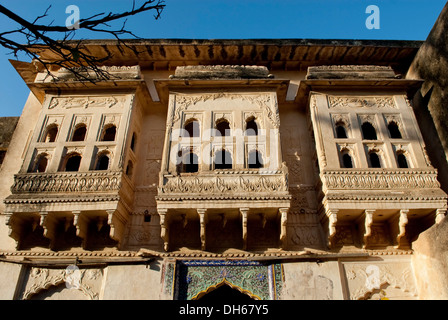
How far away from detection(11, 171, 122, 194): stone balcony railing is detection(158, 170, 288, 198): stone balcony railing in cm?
119

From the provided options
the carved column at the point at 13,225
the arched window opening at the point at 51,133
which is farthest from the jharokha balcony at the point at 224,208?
the arched window opening at the point at 51,133

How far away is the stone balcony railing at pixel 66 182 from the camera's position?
7.64 metres

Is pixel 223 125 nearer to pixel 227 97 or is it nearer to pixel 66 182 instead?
pixel 227 97

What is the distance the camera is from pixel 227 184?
7652 mm

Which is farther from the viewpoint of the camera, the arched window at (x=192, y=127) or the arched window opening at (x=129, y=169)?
the arched window at (x=192, y=127)

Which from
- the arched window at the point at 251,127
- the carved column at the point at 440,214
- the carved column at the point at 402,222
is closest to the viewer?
the carved column at the point at 440,214

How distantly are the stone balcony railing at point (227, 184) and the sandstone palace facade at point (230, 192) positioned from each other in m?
0.03

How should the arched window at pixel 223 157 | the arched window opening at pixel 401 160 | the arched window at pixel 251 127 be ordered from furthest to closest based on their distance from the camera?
the arched window at pixel 251 127, the arched window opening at pixel 401 160, the arched window at pixel 223 157

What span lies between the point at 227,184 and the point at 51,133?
5.26m

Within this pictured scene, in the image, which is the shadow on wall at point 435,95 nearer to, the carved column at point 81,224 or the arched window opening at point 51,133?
the carved column at point 81,224

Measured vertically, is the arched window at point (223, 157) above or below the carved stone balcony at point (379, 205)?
above

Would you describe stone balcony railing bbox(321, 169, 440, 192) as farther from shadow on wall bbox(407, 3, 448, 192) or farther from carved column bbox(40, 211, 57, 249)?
carved column bbox(40, 211, 57, 249)

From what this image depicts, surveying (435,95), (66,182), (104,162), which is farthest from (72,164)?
(435,95)

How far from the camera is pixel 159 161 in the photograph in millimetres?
9062
